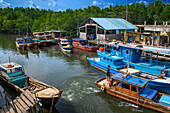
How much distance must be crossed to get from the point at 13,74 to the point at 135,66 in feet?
53.2

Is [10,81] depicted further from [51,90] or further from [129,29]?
[129,29]

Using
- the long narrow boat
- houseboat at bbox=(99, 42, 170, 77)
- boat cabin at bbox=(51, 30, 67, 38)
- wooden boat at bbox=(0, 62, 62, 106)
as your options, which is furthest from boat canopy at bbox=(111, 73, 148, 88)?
boat cabin at bbox=(51, 30, 67, 38)

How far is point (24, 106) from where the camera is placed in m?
11.4

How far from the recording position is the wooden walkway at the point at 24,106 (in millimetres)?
10852

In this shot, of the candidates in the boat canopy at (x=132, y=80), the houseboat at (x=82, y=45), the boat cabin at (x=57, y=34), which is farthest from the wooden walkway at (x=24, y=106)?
the boat cabin at (x=57, y=34)

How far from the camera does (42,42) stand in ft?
162

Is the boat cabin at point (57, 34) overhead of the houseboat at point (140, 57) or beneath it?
overhead

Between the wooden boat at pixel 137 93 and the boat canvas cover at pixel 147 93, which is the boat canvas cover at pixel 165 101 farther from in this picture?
the boat canvas cover at pixel 147 93

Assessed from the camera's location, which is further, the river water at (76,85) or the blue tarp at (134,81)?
the river water at (76,85)

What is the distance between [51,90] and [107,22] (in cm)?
3381

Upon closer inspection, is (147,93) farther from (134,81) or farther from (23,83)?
(23,83)

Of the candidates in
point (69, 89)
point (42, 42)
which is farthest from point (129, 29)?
point (69, 89)

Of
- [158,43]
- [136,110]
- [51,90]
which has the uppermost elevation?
[158,43]

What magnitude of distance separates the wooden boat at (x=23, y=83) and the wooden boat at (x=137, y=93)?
6.02 metres
